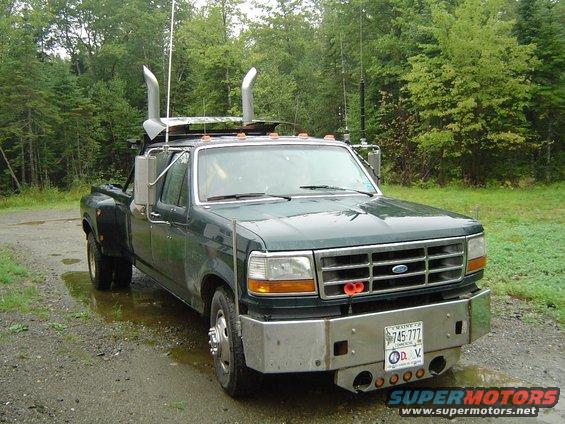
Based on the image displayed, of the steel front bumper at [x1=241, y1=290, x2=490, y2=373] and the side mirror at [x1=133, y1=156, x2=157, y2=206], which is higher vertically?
the side mirror at [x1=133, y1=156, x2=157, y2=206]

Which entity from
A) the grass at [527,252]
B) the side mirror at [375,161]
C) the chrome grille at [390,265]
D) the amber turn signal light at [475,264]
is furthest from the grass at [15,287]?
the grass at [527,252]

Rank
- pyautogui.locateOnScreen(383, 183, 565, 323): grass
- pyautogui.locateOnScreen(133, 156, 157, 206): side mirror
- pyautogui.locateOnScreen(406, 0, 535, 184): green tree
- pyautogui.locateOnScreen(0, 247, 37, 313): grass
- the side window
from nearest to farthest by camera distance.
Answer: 1. pyautogui.locateOnScreen(133, 156, 157, 206): side mirror
2. the side window
3. pyautogui.locateOnScreen(383, 183, 565, 323): grass
4. pyautogui.locateOnScreen(0, 247, 37, 313): grass
5. pyautogui.locateOnScreen(406, 0, 535, 184): green tree

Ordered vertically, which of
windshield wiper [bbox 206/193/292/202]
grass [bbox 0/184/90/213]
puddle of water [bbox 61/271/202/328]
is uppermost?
windshield wiper [bbox 206/193/292/202]

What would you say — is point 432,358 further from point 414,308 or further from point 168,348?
point 168,348

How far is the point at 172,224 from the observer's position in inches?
196

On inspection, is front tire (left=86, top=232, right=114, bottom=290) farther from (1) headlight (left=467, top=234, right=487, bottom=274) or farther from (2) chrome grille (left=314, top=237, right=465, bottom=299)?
(1) headlight (left=467, top=234, right=487, bottom=274)

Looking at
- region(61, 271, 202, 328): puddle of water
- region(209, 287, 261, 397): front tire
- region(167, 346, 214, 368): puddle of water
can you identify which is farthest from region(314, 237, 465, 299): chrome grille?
region(61, 271, 202, 328): puddle of water

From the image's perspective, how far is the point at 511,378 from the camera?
430cm

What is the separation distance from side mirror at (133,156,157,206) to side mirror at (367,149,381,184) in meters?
2.27

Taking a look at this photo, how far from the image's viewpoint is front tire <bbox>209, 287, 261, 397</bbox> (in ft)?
12.5

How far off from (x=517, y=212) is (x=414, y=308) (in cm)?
1222

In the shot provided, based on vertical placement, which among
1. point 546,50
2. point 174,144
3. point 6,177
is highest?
point 546,50

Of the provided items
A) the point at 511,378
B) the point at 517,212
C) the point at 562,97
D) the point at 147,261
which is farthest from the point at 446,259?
the point at 562,97

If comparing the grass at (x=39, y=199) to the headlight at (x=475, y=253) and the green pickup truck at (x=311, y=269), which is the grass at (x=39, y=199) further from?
the headlight at (x=475, y=253)
